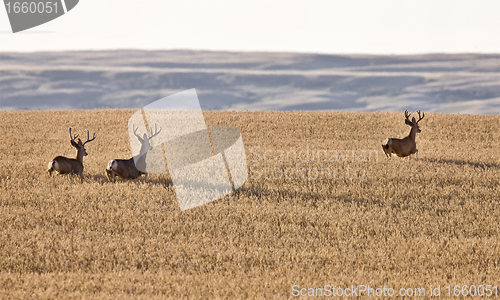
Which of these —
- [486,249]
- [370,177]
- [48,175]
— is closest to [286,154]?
[370,177]

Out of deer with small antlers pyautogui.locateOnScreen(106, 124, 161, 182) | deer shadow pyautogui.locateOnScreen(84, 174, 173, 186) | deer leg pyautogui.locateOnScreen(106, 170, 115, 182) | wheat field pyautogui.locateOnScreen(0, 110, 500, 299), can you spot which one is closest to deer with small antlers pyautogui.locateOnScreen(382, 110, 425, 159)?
wheat field pyautogui.locateOnScreen(0, 110, 500, 299)

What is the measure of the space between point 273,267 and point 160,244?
227 cm

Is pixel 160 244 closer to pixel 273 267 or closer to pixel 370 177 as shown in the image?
pixel 273 267

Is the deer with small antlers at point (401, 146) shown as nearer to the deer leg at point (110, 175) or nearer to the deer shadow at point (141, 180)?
the deer shadow at point (141, 180)

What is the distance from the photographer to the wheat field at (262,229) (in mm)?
7291

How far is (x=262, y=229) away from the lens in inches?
376

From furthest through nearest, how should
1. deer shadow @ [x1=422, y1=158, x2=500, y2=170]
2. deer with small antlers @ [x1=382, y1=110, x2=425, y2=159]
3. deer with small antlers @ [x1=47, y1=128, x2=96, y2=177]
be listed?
deer with small antlers @ [x1=382, y1=110, x2=425, y2=159] → deer shadow @ [x1=422, y1=158, x2=500, y2=170] → deer with small antlers @ [x1=47, y1=128, x2=96, y2=177]

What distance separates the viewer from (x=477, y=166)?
15.5 meters

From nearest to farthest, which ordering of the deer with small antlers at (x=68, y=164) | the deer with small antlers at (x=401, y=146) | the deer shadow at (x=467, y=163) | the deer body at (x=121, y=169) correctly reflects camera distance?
1. the deer body at (x=121, y=169)
2. the deer with small antlers at (x=68, y=164)
3. the deer shadow at (x=467, y=163)
4. the deer with small antlers at (x=401, y=146)

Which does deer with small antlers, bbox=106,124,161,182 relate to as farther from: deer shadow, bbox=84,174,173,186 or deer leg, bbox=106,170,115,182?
deer shadow, bbox=84,174,173,186

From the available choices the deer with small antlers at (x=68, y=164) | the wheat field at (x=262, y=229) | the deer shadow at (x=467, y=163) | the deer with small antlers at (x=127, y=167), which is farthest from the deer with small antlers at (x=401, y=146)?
the deer with small antlers at (x=68, y=164)

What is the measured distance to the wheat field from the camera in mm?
7291

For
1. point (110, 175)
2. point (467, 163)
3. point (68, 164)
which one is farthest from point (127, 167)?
point (467, 163)

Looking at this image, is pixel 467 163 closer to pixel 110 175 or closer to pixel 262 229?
pixel 262 229
